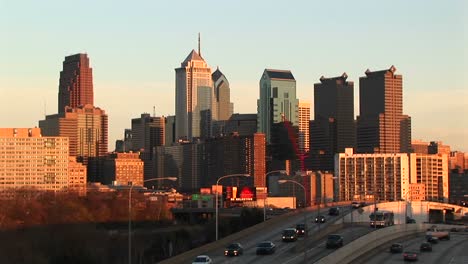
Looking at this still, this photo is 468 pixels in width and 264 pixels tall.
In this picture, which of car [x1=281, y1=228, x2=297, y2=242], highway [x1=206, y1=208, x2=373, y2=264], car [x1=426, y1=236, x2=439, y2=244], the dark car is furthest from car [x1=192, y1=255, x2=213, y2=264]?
car [x1=426, y1=236, x2=439, y2=244]

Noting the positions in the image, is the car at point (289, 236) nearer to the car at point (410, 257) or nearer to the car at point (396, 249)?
the car at point (396, 249)

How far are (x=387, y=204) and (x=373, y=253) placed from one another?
69445 mm

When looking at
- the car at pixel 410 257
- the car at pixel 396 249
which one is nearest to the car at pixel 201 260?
the car at pixel 410 257

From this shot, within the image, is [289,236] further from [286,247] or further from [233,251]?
[233,251]

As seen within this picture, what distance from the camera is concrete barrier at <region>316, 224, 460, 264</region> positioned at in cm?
8294

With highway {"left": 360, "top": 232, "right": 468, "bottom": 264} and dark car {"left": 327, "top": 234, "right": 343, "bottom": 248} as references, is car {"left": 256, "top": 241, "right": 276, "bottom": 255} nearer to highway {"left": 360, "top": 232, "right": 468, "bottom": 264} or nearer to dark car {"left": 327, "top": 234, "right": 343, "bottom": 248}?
dark car {"left": 327, "top": 234, "right": 343, "bottom": 248}

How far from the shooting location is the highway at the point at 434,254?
89062mm

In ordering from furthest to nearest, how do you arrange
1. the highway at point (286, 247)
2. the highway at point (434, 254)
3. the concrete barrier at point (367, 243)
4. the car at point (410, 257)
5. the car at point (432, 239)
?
the car at point (432, 239), the highway at point (434, 254), the car at point (410, 257), the highway at point (286, 247), the concrete barrier at point (367, 243)

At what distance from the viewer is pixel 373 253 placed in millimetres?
95688

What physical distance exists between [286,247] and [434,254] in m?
15.3

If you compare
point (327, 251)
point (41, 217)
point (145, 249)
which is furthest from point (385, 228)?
point (41, 217)

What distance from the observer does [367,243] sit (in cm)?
9731

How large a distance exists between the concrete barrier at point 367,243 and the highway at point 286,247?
1703 mm

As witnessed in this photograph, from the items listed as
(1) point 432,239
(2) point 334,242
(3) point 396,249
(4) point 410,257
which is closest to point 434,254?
(3) point 396,249
